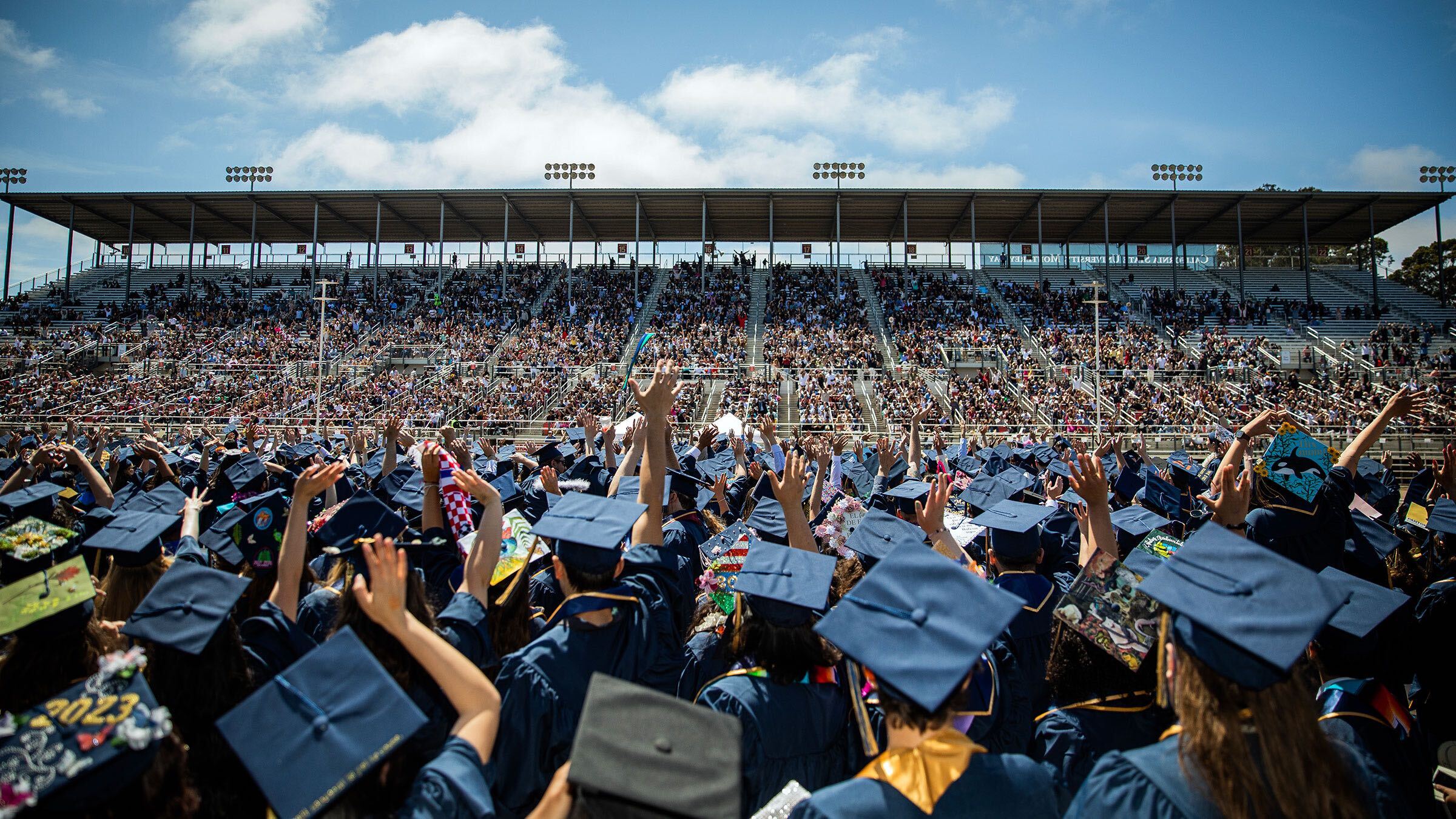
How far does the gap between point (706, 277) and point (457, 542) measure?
36062 mm

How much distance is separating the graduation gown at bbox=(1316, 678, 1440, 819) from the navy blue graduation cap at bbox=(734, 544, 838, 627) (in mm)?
1656

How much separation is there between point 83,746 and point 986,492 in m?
6.07

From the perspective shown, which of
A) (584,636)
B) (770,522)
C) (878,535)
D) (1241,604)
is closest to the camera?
(1241,604)

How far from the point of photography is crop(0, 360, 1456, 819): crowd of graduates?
1.64 meters

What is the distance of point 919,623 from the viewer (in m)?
2.11

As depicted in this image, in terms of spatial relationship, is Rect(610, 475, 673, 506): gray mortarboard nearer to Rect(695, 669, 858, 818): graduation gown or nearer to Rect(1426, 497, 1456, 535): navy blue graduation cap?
Rect(695, 669, 858, 818): graduation gown

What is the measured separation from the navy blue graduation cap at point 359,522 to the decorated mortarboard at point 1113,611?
10.2 feet

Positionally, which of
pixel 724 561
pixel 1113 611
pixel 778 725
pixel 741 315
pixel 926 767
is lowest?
pixel 778 725

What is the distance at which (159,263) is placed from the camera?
43031 millimetres

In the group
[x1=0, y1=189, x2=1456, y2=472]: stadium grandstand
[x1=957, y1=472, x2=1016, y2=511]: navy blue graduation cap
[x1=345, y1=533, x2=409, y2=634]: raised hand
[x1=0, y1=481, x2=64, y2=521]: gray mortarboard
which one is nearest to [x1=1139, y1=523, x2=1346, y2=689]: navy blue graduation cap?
[x1=345, y1=533, x2=409, y2=634]: raised hand

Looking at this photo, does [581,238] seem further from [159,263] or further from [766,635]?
[766,635]

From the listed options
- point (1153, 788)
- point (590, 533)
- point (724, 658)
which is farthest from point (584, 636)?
point (1153, 788)

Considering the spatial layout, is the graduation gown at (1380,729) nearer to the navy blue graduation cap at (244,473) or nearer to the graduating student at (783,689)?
the graduating student at (783,689)

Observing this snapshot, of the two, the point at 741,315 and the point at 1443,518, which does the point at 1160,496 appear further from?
the point at 741,315
